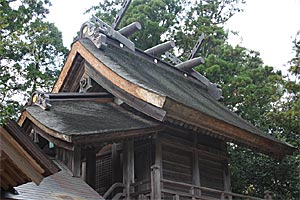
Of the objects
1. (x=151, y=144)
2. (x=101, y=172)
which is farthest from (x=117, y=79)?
(x=101, y=172)

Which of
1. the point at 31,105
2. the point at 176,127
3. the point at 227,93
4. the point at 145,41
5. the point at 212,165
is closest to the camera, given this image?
the point at 31,105

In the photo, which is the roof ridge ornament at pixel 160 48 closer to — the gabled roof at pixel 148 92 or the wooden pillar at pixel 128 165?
the gabled roof at pixel 148 92

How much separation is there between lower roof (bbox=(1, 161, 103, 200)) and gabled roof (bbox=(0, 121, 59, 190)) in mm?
301

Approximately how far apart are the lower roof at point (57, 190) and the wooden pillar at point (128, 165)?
1644mm

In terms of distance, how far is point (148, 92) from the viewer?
894 centimetres

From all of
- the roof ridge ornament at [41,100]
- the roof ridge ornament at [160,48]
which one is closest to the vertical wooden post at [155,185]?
the roof ridge ornament at [41,100]

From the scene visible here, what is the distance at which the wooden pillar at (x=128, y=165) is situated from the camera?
935 cm

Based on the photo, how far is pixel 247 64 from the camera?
20547mm

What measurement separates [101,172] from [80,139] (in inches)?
119

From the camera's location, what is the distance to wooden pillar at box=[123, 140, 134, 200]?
9352 mm

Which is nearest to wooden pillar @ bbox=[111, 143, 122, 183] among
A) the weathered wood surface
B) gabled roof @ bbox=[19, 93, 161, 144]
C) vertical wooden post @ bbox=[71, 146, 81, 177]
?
gabled roof @ bbox=[19, 93, 161, 144]

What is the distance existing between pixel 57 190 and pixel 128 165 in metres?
3.18

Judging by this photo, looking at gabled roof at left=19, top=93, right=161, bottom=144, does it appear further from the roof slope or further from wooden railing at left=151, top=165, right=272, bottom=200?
wooden railing at left=151, top=165, right=272, bottom=200

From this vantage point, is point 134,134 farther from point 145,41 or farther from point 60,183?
point 145,41
